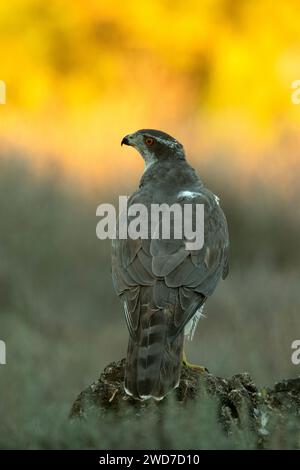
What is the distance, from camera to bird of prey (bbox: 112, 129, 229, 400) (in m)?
5.11

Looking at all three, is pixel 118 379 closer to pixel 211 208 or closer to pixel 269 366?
pixel 211 208

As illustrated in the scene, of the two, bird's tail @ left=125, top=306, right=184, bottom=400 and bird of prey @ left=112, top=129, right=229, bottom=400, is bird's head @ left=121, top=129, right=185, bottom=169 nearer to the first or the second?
bird of prey @ left=112, top=129, right=229, bottom=400

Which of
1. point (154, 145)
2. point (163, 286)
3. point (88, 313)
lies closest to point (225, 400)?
point (163, 286)

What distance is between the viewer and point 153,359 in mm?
5129

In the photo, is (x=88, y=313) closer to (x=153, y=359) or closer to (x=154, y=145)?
(x=154, y=145)

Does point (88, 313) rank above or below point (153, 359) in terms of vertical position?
above

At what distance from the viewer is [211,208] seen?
19.7 ft

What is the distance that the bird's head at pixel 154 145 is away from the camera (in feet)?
21.9

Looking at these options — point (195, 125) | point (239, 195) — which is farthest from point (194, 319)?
point (195, 125)

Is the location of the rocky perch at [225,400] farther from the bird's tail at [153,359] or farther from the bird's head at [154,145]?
the bird's head at [154,145]

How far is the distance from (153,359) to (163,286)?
1.38 feet


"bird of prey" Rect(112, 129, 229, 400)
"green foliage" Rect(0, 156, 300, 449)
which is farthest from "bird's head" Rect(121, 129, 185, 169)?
"green foliage" Rect(0, 156, 300, 449)

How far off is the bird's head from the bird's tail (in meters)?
1.63

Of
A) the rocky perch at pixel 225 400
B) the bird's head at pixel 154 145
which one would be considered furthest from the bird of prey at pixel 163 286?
the bird's head at pixel 154 145
